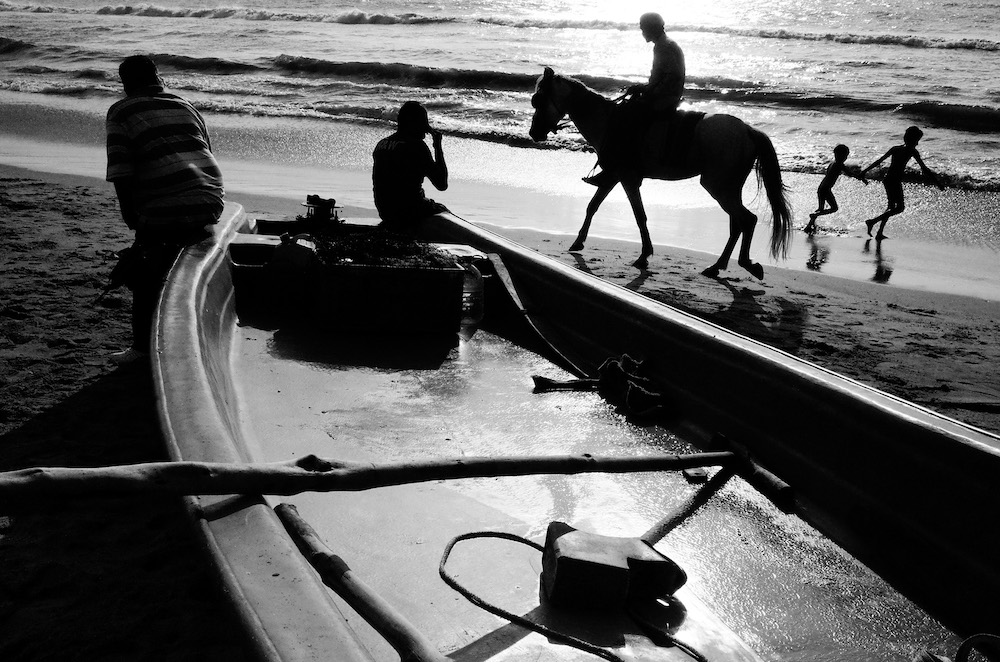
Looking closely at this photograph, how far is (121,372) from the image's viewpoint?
4.36 metres

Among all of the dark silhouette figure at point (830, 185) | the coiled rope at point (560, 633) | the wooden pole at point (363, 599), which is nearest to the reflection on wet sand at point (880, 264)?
the dark silhouette figure at point (830, 185)

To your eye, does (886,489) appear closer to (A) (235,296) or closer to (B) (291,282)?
(B) (291,282)

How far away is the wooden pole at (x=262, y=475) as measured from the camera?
5.62 ft

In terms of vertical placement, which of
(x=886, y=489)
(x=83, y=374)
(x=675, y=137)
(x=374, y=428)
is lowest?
(x=83, y=374)

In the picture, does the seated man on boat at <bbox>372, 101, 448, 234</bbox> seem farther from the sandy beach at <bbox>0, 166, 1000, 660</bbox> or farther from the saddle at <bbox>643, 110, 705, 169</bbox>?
the saddle at <bbox>643, 110, 705, 169</bbox>

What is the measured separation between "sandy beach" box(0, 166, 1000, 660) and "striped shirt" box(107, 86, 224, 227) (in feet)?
2.86

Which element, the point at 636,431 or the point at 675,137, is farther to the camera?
→ the point at 675,137

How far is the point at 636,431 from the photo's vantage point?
3.40 meters

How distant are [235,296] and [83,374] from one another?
85 cm

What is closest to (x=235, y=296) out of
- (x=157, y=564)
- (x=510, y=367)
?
(x=510, y=367)

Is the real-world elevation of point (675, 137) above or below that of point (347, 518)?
above

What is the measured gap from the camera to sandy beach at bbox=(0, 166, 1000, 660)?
2.34 m

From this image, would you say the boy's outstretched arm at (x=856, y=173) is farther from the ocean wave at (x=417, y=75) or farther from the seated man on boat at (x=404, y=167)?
the seated man on boat at (x=404, y=167)

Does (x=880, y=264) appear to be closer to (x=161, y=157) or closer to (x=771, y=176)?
(x=771, y=176)
